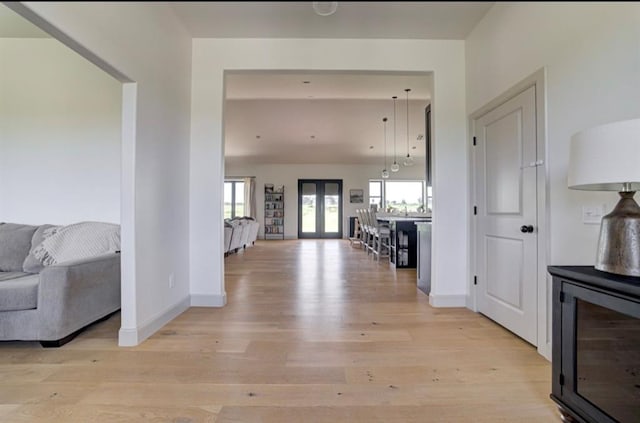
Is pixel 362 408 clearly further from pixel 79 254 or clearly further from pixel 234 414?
pixel 79 254

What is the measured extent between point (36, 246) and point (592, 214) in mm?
4135

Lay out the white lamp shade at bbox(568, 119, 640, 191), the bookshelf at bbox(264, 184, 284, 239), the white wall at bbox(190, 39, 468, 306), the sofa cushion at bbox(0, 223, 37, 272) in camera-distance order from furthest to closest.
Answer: the bookshelf at bbox(264, 184, 284, 239) → the white wall at bbox(190, 39, 468, 306) → the sofa cushion at bbox(0, 223, 37, 272) → the white lamp shade at bbox(568, 119, 640, 191)

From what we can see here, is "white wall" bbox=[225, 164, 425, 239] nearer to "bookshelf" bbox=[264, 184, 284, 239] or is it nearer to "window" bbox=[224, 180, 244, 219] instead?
"bookshelf" bbox=[264, 184, 284, 239]

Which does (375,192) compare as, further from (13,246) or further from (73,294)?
(73,294)

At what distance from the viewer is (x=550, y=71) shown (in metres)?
1.97

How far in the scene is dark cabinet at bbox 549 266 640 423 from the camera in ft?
3.82

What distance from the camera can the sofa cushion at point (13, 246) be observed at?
8.82 feet

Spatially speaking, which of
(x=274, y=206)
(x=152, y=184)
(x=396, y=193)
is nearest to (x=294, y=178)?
(x=274, y=206)

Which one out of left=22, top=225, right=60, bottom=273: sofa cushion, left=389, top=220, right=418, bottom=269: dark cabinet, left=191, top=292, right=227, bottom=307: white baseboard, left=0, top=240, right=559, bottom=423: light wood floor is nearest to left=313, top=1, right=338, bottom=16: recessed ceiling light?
left=0, top=240, right=559, bottom=423: light wood floor

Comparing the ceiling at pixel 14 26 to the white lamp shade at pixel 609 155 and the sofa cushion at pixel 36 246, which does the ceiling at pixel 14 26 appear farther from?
the white lamp shade at pixel 609 155

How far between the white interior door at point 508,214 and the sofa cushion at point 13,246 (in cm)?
408

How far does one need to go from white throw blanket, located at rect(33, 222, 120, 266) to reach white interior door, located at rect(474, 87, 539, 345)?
3.26 meters

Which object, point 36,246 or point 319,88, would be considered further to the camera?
point 319,88

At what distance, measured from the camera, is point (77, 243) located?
2.63 meters
